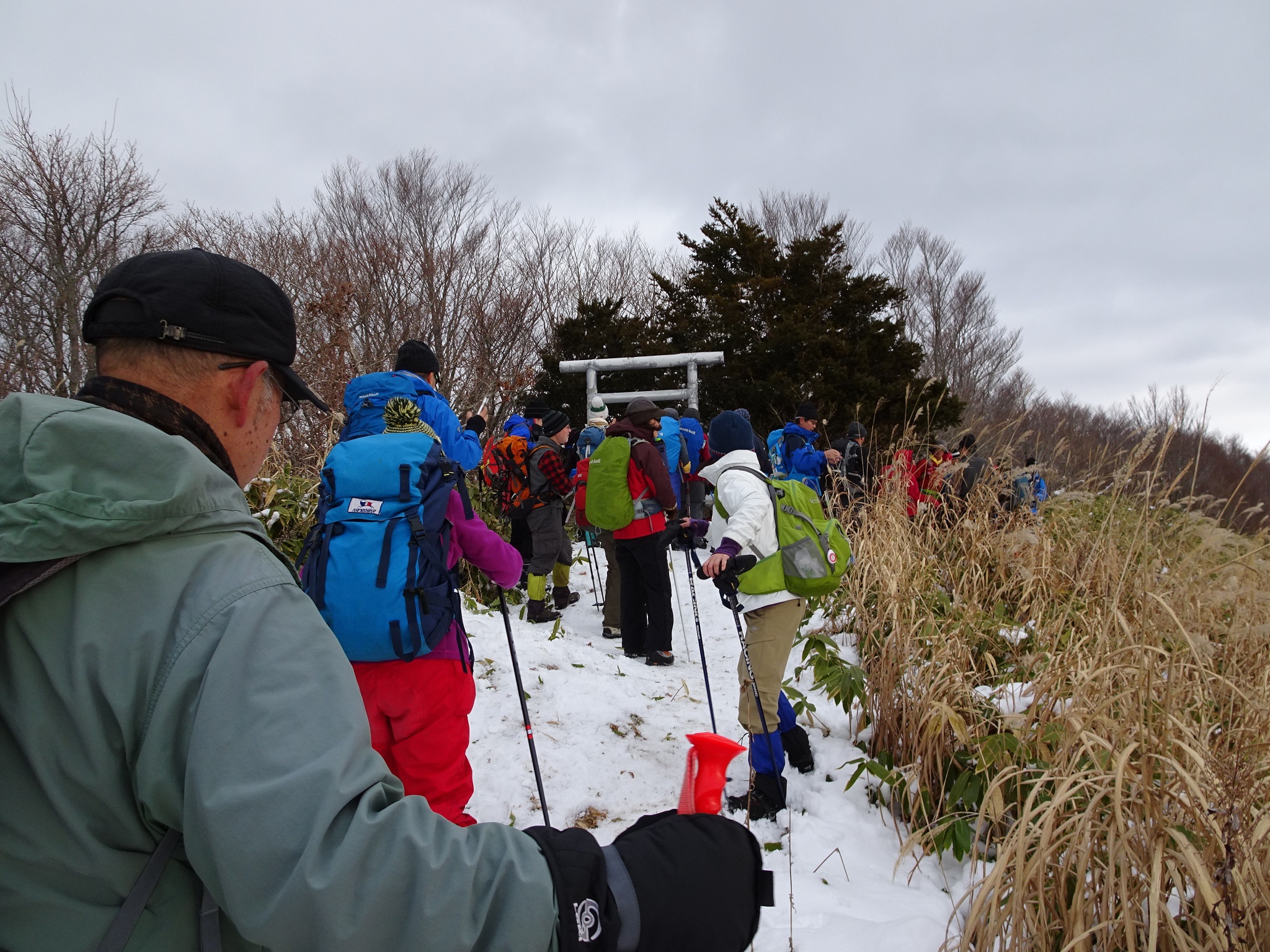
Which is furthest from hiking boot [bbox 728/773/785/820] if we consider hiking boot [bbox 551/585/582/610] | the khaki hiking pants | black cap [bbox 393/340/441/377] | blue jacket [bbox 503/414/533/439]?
blue jacket [bbox 503/414/533/439]

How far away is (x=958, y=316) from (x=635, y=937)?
32996 mm

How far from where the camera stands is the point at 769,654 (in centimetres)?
358

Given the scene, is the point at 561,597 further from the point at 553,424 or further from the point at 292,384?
the point at 292,384

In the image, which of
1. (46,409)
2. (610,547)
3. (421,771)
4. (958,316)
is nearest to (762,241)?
(610,547)

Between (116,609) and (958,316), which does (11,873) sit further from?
(958,316)

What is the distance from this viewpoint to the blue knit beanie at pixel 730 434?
407cm

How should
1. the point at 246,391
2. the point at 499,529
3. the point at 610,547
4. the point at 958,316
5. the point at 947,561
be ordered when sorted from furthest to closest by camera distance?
the point at 958,316, the point at 499,529, the point at 610,547, the point at 947,561, the point at 246,391

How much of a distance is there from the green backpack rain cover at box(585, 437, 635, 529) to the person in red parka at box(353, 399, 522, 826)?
2847 millimetres

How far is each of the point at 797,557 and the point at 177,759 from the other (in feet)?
10.1

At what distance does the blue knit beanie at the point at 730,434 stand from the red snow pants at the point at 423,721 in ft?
6.55

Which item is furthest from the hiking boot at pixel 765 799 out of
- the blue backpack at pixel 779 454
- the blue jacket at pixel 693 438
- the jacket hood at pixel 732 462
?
the blue backpack at pixel 779 454

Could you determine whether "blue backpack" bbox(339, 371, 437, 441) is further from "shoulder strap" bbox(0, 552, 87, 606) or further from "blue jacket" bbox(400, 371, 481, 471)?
"shoulder strap" bbox(0, 552, 87, 606)

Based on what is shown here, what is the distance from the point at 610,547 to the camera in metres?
6.91

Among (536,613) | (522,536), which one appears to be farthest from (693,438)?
(536,613)
